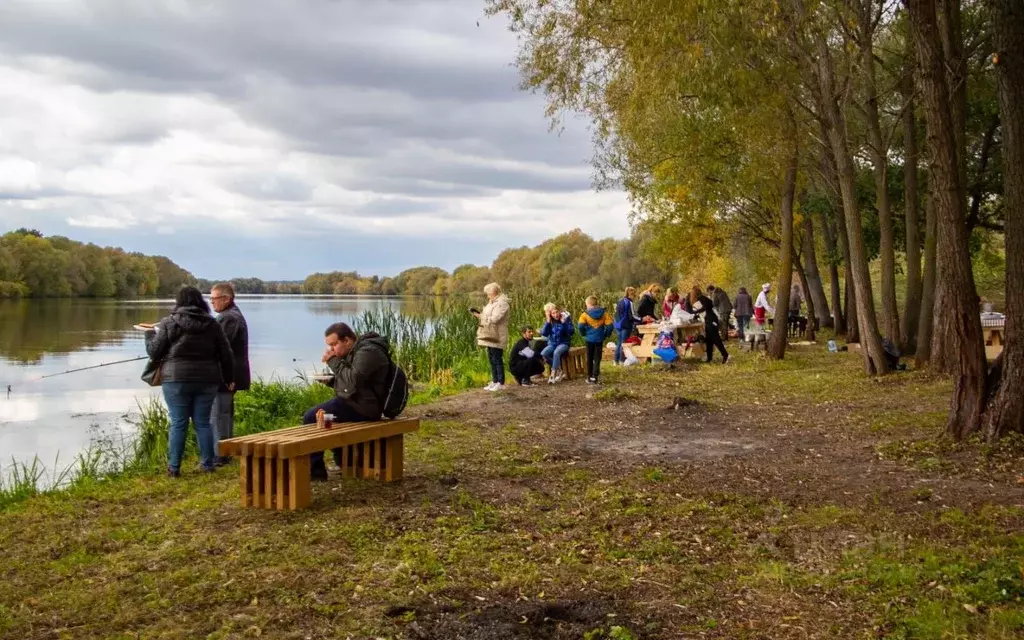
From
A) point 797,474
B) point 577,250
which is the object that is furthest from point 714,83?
point 577,250

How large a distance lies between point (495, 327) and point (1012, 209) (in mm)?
7341

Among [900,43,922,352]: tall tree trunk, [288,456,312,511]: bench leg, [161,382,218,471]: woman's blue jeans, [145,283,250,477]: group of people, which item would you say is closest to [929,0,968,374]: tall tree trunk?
[900,43,922,352]: tall tree trunk

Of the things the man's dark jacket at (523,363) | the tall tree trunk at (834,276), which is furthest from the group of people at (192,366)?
the tall tree trunk at (834,276)

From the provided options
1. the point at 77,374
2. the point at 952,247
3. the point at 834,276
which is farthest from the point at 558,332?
the point at 834,276

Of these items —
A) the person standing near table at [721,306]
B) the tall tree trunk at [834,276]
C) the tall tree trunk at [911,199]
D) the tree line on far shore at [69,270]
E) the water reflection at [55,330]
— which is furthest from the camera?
the tree line on far shore at [69,270]

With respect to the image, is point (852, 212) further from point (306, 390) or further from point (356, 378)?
point (356, 378)

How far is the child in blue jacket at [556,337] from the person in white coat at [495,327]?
1.31 meters

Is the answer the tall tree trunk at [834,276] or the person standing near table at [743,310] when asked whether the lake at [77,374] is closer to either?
the person standing near table at [743,310]

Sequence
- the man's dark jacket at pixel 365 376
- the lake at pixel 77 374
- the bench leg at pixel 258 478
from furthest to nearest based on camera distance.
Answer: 1. the lake at pixel 77 374
2. the man's dark jacket at pixel 365 376
3. the bench leg at pixel 258 478

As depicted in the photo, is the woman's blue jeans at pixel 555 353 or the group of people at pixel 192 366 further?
the woman's blue jeans at pixel 555 353

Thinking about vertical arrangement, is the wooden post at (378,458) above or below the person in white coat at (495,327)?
below

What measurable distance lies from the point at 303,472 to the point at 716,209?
22.0 m

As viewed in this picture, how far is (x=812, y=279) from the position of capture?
89.4 feet

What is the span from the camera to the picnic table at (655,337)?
17.9m
